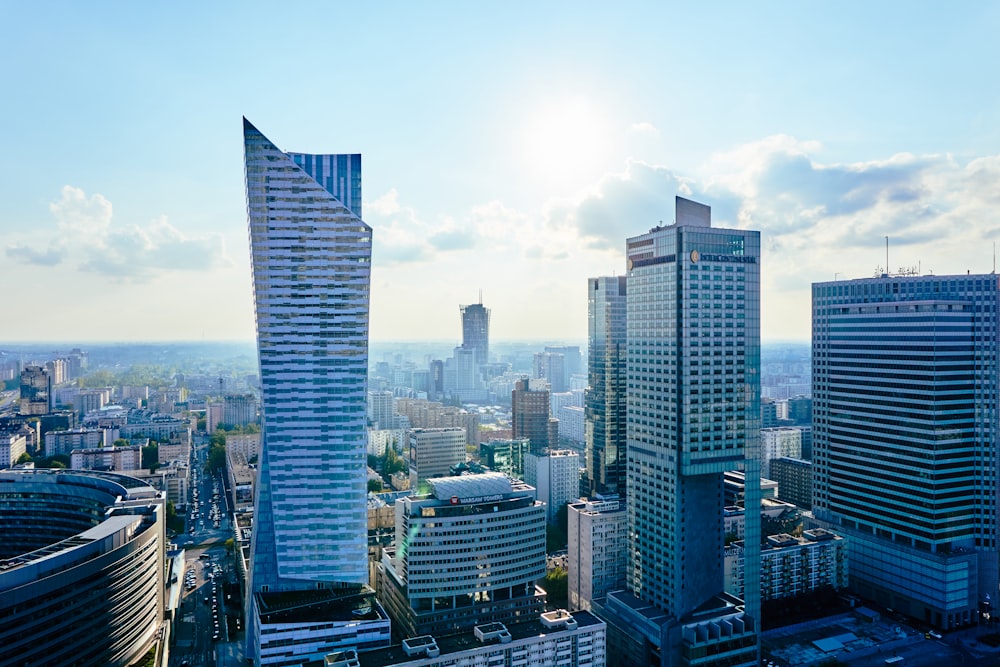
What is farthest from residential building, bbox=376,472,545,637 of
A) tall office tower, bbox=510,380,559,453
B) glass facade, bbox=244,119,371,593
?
tall office tower, bbox=510,380,559,453

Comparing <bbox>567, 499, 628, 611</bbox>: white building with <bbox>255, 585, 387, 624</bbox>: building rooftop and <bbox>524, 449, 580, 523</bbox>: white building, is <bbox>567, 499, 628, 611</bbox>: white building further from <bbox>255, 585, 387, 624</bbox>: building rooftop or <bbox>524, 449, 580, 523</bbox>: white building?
<bbox>524, 449, 580, 523</bbox>: white building

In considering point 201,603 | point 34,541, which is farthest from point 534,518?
point 34,541

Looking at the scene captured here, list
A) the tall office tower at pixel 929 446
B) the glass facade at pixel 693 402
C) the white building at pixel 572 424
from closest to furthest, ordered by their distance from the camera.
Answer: the glass facade at pixel 693 402, the tall office tower at pixel 929 446, the white building at pixel 572 424

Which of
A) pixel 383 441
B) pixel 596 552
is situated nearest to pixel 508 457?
pixel 383 441

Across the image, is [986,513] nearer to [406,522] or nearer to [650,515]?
[650,515]

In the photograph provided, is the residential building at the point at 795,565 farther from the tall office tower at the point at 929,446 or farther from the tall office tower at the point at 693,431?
the tall office tower at the point at 693,431

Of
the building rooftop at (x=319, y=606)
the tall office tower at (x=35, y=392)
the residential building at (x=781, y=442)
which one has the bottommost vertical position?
the building rooftop at (x=319, y=606)

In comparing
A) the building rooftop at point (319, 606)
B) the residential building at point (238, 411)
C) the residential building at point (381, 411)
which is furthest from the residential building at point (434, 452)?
the residential building at point (238, 411)
